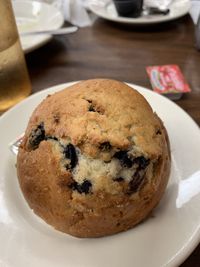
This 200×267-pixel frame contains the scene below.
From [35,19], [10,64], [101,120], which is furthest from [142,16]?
[101,120]

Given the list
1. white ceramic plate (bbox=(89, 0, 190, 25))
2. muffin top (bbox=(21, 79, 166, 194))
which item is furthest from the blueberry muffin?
white ceramic plate (bbox=(89, 0, 190, 25))

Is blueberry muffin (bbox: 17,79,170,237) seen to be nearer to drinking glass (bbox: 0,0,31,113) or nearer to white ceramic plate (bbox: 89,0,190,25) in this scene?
drinking glass (bbox: 0,0,31,113)

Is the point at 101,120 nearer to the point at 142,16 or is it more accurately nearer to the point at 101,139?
the point at 101,139

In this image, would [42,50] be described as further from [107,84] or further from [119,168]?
[119,168]

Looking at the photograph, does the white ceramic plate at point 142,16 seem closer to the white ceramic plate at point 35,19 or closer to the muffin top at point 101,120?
the white ceramic plate at point 35,19

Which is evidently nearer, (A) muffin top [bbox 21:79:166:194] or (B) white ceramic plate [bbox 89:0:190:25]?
(A) muffin top [bbox 21:79:166:194]

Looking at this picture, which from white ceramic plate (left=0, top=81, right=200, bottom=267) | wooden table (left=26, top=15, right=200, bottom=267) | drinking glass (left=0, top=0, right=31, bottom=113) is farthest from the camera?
wooden table (left=26, top=15, right=200, bottom=267)

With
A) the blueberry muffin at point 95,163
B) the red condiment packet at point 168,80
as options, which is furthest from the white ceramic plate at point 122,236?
the red condiment packet at point 168,80
